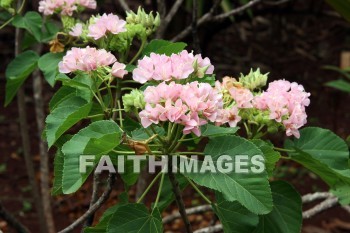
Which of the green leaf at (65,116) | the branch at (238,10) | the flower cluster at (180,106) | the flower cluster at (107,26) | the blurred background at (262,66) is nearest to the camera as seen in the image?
the flower cluster at (180,106)

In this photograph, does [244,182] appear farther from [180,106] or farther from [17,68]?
[17,68]

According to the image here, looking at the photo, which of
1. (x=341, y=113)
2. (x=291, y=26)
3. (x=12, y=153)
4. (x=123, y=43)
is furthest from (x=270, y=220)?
(x=291, y=26)

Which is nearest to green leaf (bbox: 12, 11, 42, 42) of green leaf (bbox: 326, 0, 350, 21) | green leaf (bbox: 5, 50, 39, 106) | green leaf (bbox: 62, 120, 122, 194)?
green leaf (bbox: 5, 50, 39, 106)

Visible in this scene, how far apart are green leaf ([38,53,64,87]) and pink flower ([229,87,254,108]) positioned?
1.54ft

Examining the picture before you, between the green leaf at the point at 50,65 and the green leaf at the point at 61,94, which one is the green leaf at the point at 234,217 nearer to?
the green leaf at the point at 61,94

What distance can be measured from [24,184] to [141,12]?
85.9 inches

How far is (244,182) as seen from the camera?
3.05 feet

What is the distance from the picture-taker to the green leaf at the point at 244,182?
92 centimetres

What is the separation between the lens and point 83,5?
1.43 m

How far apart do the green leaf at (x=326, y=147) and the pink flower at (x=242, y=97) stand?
0.19 m

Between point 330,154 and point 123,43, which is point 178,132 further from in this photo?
point 330,154

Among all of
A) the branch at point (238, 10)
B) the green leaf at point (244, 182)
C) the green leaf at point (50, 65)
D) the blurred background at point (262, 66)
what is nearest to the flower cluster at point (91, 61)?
the green leaf at point (244, 182)

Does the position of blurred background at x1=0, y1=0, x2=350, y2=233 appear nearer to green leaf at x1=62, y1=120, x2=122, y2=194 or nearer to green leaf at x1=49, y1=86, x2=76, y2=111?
green leaf at x1=49, y1=86, x2=76, y2=111

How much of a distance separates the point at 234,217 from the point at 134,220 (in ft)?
0.58
